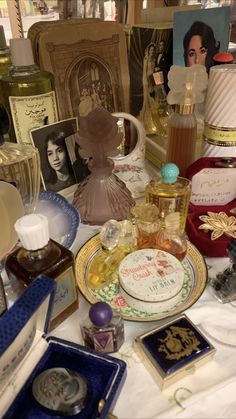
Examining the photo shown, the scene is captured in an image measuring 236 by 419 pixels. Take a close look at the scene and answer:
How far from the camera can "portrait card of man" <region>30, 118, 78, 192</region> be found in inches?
22.9

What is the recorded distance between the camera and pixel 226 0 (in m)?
1.08

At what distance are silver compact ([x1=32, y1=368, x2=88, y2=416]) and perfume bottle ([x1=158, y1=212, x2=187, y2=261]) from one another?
0.72 ft

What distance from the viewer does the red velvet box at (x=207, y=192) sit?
21.2 inches

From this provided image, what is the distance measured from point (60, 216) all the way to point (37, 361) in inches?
9.6

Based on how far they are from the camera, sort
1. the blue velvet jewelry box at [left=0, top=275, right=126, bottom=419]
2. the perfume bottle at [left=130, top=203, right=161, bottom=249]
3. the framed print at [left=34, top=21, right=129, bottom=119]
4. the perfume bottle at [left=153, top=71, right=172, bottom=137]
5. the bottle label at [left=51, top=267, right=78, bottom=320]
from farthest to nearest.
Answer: the perfume bottle at [left=153, top=71, right=172, bottom=137] < the framed print at [left=34, top=21, right=129, bottom=119] < the perfume bottle at [left=130, top=203, right=161, bottom=249] < the bottle label at [left=51, top=267, right=78, bottom=320] < the blue velvet jewelry box at [left=0, top=275, right=126, bottom=419]

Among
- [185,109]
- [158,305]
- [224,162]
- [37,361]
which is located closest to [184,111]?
[185,109]

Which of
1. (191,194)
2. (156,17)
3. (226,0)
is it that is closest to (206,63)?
(156,17)

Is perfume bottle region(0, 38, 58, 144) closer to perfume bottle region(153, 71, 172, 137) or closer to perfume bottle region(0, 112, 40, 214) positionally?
perfume bottle region(0, 112, 40, 214)

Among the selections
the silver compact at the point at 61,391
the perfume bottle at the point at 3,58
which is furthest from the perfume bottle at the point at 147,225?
the perfume bottle at the point at 3,58

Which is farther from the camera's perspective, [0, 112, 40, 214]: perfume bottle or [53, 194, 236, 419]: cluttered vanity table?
[0, 112, 40, 214]: perfume bottle

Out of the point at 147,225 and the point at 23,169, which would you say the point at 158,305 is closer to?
the point at 147,225

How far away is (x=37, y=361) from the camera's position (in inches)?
13.7

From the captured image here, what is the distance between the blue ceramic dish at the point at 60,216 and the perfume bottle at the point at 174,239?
0.42ft

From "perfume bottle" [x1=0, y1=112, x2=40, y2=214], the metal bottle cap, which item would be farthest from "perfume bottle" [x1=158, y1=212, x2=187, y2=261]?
"perfume bottle" [x1=0, y1=112, x2=40, y2=214]
